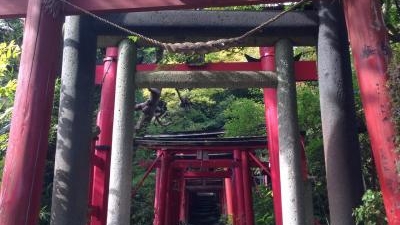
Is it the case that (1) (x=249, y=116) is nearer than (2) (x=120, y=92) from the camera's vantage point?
No

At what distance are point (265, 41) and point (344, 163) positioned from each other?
1.97m

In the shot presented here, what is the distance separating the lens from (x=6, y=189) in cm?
361

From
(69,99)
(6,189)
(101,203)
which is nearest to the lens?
(6,189)

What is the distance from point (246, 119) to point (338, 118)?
20.5ft

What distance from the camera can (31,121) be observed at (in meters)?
3.75

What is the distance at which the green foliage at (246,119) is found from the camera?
10246 millimetres

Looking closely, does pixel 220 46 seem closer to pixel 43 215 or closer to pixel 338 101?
pixel 338 101

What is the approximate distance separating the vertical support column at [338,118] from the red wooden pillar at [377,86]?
3.27 ft

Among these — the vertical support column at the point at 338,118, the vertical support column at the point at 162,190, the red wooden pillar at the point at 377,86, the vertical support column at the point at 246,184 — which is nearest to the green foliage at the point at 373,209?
the red wooden pillar at the point at 377,86

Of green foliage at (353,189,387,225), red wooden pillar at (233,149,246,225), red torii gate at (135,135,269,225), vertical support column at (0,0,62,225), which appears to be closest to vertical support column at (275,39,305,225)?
green foliage at (353,189,387,225)

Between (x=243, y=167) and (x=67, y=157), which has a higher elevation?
(x=243, y=167)

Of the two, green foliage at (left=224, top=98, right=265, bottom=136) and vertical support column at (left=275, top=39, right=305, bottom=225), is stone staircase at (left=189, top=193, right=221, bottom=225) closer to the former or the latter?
green foliage at (left=224, top=98, right=265, bottom=136)

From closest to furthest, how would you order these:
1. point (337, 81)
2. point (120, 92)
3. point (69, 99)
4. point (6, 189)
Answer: point (6, 189), point (337, 81), point (69, 99), point (120, 92)

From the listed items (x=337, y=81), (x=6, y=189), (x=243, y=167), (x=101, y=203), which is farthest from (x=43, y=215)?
(x=337, y=81)
